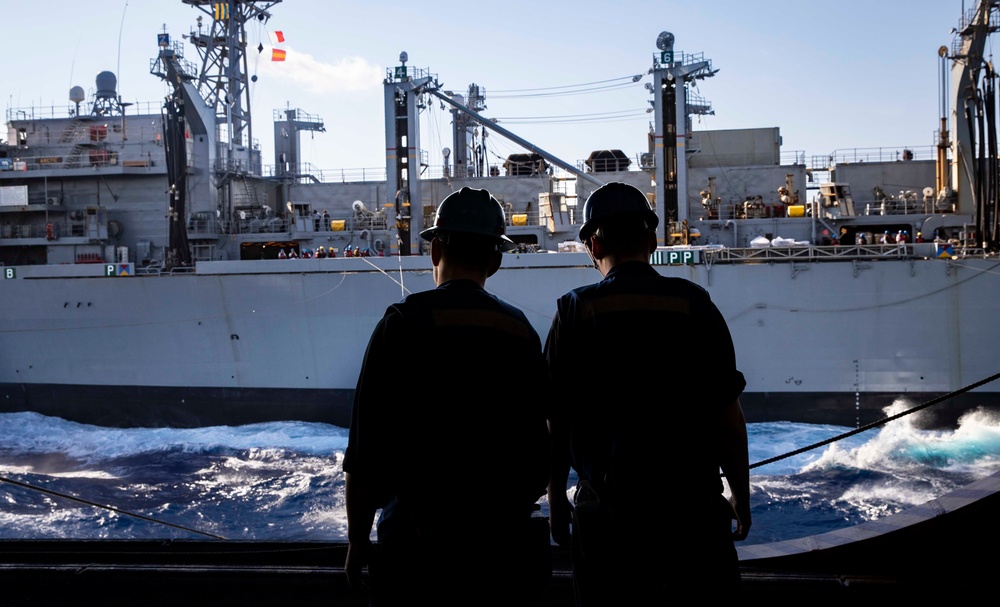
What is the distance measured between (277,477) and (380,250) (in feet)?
22.4

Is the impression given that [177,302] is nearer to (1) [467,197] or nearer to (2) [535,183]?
(2) [535,183]

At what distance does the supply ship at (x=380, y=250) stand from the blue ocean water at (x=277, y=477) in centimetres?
65

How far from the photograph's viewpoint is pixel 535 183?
20.0 m

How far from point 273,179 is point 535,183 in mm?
7533

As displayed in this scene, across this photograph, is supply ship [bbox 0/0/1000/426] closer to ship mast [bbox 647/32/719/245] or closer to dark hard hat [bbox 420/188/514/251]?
ship mast [bbox 647/32/719/245]

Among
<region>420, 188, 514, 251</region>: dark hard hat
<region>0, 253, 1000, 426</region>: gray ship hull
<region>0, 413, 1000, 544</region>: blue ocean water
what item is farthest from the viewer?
<region>0, 253, 1000, 426</region>: gray ship hull

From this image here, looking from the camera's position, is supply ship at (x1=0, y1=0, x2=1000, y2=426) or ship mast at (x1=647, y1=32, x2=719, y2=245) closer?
supply ship at (x1=0, y1=0, x2=1000, y2=426)

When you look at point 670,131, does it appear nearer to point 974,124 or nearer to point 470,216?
point 974,124

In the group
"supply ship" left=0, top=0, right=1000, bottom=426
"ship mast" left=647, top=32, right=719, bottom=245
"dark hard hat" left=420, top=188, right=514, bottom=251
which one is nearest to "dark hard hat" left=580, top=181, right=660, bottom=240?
"dark hard hat" left=420, top=188, right=514, bottom=251

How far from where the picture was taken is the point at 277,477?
1355cm

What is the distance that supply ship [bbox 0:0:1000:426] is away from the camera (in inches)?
566

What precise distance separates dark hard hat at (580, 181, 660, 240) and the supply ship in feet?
39.4

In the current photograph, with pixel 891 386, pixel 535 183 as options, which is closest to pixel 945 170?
pixel 891 386

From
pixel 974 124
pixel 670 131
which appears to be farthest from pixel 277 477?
pixel 974 124
